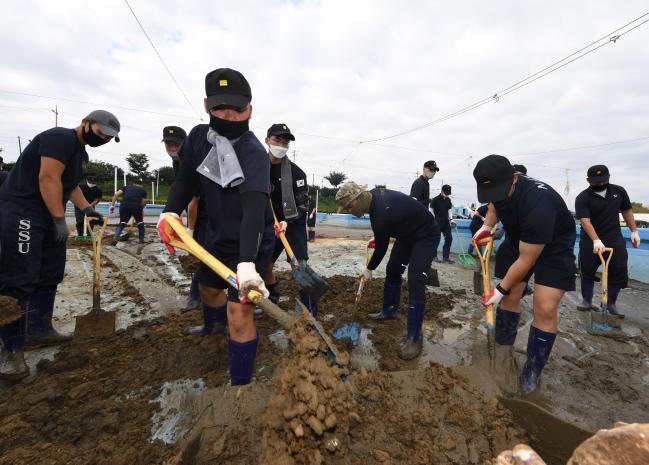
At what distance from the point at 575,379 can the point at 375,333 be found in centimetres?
170

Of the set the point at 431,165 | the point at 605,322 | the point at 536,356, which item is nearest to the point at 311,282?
the point at 536,356

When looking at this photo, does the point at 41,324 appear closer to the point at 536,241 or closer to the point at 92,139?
the point at 92,139

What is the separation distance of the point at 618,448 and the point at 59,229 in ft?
11.3

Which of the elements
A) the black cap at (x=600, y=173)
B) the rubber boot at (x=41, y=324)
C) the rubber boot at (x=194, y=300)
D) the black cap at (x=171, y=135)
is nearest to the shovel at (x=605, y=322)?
the black cap at (x=600, y=173)

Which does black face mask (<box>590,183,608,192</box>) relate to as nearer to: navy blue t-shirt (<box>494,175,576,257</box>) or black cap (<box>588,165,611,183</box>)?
black cap (<box>588,165,611,183</box>)

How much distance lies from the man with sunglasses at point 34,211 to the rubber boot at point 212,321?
119 cm

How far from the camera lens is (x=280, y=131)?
337 cm

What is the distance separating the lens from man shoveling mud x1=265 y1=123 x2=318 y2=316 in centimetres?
337

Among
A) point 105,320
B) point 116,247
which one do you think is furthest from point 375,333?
point 116,247

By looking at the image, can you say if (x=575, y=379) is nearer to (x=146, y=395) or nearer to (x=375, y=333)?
(x=375, y=333)

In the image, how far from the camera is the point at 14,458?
152 centimetres

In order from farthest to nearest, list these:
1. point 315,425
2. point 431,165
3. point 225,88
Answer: point 431,165 < point 225,88 < point 315,425

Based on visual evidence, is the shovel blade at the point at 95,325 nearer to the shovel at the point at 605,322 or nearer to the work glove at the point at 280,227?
the work glove at the point at 280,227

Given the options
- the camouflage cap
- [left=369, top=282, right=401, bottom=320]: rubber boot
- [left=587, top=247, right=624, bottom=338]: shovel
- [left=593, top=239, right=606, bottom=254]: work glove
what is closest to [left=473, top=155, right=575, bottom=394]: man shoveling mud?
the camouflage cap
